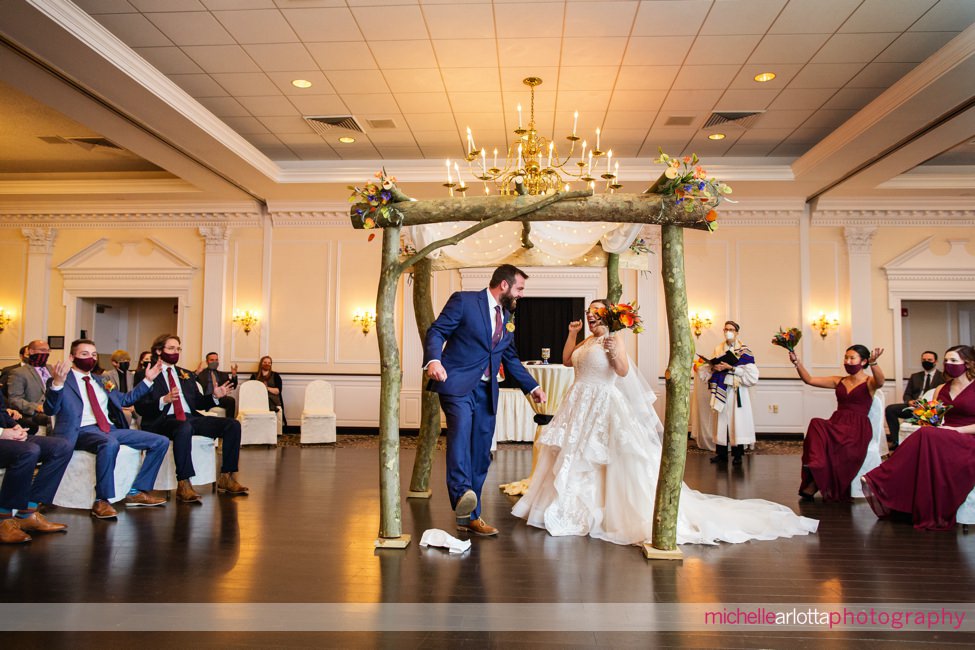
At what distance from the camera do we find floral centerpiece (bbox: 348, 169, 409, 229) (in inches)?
171

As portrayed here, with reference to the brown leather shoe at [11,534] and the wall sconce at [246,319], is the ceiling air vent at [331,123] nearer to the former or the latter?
the wall sconce at [246,319]

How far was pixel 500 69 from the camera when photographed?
7266mm

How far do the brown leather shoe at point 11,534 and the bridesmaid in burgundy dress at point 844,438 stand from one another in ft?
19.3

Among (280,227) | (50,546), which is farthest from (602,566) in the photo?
(280,227)

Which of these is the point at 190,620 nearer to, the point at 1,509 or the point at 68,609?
the point at 68,609

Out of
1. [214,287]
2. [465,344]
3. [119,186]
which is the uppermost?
[119,186]

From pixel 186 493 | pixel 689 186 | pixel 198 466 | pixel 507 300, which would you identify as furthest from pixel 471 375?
pixel 198 466

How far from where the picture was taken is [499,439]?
1016 centimetres

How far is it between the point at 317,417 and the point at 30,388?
163 inches

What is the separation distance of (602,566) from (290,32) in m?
5.57

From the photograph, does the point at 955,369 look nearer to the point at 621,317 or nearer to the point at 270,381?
the point at 621,317

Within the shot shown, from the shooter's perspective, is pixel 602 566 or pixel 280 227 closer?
pixel 602 566

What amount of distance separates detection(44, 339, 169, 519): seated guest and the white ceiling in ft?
9.86

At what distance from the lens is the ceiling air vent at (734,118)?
8.50 metres
